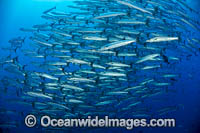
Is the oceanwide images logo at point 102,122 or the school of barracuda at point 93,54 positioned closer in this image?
the school of barracuda at point 93,54

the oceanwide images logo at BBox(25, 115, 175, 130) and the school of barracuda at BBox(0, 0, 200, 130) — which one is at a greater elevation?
the school of barracuda at BBox(0, 0, 200, 130)

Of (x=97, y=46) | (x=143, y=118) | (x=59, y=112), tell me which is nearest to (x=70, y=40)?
(x=97, y=46)

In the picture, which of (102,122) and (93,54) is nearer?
(93,54)

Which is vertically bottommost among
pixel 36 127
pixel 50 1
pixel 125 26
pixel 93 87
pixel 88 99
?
pixel 36 127

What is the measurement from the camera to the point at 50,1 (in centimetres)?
541

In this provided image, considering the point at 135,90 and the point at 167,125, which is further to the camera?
the point at 135,90

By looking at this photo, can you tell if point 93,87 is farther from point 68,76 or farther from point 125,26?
point 125,26

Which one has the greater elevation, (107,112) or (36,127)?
(107,112)

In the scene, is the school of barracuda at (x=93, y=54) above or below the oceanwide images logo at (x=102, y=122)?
above

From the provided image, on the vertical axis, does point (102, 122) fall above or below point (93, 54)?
below

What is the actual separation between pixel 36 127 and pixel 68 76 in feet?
4.71

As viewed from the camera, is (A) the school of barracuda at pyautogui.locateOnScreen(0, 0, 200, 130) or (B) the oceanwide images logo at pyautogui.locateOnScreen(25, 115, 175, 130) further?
(B) the oceanwide images logo at pyautogui.locateOnScreen(25, 115, 175, 130)

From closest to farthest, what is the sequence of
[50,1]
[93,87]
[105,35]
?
[105,35], [93,87], [50,1]

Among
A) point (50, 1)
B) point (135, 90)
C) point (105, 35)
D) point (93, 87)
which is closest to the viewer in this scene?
Answer: point (105, 35)
